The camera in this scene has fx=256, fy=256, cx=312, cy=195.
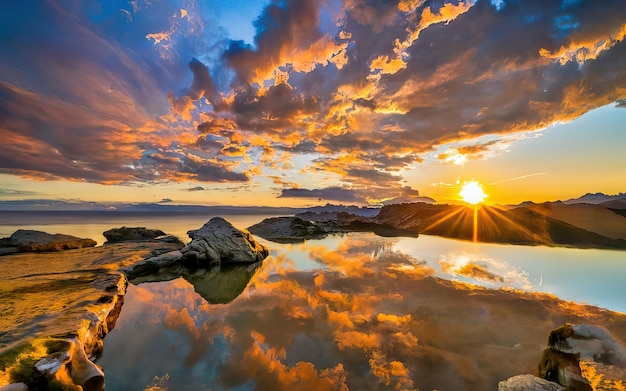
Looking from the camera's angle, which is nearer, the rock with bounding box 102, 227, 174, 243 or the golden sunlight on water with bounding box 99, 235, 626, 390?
the golden sunlight on water with bounding box 99, 235, 626, 390

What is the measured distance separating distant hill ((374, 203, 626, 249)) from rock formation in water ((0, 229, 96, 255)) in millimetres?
42652

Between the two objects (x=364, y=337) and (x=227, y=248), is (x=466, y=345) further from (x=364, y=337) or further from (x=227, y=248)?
(x=227, y=248)

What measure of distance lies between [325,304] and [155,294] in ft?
27.0

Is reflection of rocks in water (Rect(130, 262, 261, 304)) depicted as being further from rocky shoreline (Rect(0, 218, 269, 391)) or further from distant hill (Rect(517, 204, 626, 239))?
distant hill (Rect(517, 204, 626, 239))

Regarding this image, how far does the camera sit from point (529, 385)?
4898 mm

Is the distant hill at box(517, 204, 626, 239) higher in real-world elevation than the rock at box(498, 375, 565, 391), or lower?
higher

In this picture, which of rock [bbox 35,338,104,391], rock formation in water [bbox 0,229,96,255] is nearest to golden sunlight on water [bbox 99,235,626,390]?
rock [bbox 35,338,104,391]

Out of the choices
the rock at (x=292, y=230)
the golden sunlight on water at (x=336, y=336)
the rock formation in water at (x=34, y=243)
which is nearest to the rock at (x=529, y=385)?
the golden sunlight on water at (x=336, y=336)

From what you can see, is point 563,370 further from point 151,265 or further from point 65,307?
point 151,265

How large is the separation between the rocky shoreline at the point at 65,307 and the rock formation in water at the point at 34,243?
8.10 feet

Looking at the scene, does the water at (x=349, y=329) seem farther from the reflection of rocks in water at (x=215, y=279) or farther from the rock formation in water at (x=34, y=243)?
the rock formation in water at (x=34, y=243)

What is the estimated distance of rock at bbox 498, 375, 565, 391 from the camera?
15.7 ft

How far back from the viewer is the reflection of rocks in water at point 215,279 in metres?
12.4

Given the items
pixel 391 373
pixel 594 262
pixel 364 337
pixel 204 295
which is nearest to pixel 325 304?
pixel 364 337
